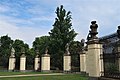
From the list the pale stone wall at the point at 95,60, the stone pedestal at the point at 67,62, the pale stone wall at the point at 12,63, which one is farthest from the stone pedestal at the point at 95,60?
the pale stone wall at the point at 12,63

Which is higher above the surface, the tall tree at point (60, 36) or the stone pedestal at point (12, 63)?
the tall tree at point (60, 36)

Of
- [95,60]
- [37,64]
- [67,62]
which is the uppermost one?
[95,60]

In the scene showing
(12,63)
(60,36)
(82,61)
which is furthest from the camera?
(60,36)

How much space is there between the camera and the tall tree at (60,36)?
41.4m

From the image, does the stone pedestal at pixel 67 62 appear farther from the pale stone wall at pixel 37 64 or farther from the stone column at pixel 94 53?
the stone column at pixel 94 53

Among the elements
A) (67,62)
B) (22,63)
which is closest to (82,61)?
(67,62)

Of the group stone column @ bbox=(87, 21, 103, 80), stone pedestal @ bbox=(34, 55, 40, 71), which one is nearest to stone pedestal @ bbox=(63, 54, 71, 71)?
stone pedestal @ bbox=(34, 55, 40, 71)

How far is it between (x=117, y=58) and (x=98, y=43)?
2364mm

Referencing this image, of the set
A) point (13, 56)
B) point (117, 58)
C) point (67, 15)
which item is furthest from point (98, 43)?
point (67, 15)

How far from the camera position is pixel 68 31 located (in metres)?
43.7

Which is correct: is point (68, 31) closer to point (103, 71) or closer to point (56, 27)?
point (56, 27)

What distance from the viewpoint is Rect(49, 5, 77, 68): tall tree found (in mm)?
41438

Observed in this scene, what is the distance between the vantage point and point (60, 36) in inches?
1679

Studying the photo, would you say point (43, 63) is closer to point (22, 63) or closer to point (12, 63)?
point (22, 63)
